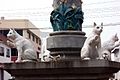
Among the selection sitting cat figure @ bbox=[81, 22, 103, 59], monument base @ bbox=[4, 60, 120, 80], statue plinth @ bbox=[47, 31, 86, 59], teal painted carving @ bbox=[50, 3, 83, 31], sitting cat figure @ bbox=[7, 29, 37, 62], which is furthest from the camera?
teal painted carving @ bbox=[50, 3, 83, 31]

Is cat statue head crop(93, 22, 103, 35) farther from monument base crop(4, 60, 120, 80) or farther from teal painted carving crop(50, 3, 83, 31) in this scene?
teal painted carving crop(50, 3, 83, 31)

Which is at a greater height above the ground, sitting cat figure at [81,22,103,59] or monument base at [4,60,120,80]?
sitting cat figure at [81,22,103,59]

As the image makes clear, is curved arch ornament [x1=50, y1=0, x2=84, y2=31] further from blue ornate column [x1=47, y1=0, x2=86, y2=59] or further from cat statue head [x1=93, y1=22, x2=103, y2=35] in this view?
cat statue head [x1=93, y1=22, x2=103, y2=35]

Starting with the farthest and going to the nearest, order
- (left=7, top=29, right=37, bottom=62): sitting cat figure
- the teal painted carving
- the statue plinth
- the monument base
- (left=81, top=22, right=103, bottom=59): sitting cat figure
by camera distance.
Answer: the teal painted carving
the statue plinth
(left=7, top=29, right=37, bottom=62): sitting cat figure
(left=81, top=22, right=103, bottom=59): sitting cat figure
the monument base

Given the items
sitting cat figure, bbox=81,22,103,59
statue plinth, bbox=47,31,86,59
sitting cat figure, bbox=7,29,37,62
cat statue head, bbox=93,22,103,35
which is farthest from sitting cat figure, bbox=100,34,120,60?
sitting cat figure, bbox=7,29,37,62

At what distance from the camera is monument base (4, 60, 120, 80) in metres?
8.50

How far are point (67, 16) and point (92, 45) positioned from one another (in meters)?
1.60

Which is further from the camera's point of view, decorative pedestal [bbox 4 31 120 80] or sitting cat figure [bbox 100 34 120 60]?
sitting cat figure [bbox 100 34 120 60]

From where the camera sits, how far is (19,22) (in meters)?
50.2

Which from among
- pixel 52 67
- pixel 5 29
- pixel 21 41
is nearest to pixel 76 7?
pixel 21 41

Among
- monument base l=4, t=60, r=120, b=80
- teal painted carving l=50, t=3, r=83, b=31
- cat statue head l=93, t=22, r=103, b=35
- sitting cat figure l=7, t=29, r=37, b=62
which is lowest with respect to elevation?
monument base l=4, t=60, r=120, b=80

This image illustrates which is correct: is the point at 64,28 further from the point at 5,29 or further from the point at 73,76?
the point at 5,29

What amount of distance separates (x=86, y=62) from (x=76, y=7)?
Answer: 2.57 meters

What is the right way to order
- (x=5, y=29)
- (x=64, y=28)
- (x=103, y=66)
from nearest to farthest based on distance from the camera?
(x=103, y=66) < (x=64, y=28) < (x=5, y=29)
